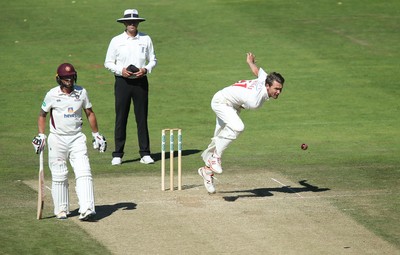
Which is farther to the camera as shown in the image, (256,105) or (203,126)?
(203,126)

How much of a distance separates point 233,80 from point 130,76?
655 cm

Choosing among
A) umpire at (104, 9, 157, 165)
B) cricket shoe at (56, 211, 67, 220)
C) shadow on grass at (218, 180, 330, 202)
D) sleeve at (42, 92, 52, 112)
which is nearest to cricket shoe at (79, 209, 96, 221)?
cricket shoe at (56, 211, 67, 220)

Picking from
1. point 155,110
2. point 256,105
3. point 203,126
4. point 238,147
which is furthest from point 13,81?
point 256,105

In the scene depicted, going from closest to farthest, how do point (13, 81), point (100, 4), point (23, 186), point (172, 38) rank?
point (23, 186) < point (13, 81) < point (172, 38) < point (100, 4)

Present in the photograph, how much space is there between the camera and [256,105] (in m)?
14.3

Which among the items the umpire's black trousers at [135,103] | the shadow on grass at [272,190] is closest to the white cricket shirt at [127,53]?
the umpire's black trousers at [135,103]

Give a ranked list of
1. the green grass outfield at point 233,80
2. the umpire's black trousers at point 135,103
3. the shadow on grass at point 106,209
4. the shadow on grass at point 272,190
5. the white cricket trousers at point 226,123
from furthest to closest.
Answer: the umpire's black trousers at point 135,103 < the green grass outfield at point 233,80 < the shadow on grass at point 272,190 < the white cricket trousers at point 226,123 < the shadow on grass at point 106,209

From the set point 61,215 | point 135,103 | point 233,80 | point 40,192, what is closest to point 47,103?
point 40,192

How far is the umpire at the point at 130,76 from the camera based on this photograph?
1708cm

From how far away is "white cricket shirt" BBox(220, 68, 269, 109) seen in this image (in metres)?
14.2

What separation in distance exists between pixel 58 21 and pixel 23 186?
43.9 feet

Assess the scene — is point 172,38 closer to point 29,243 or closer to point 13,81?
point 13,81

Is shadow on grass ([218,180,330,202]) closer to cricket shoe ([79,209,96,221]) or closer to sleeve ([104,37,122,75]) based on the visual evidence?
cricket shoe ([79,209,96,221])

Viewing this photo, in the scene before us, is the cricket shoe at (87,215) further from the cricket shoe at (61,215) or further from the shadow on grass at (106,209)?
the cricket shoe at (61,215)
